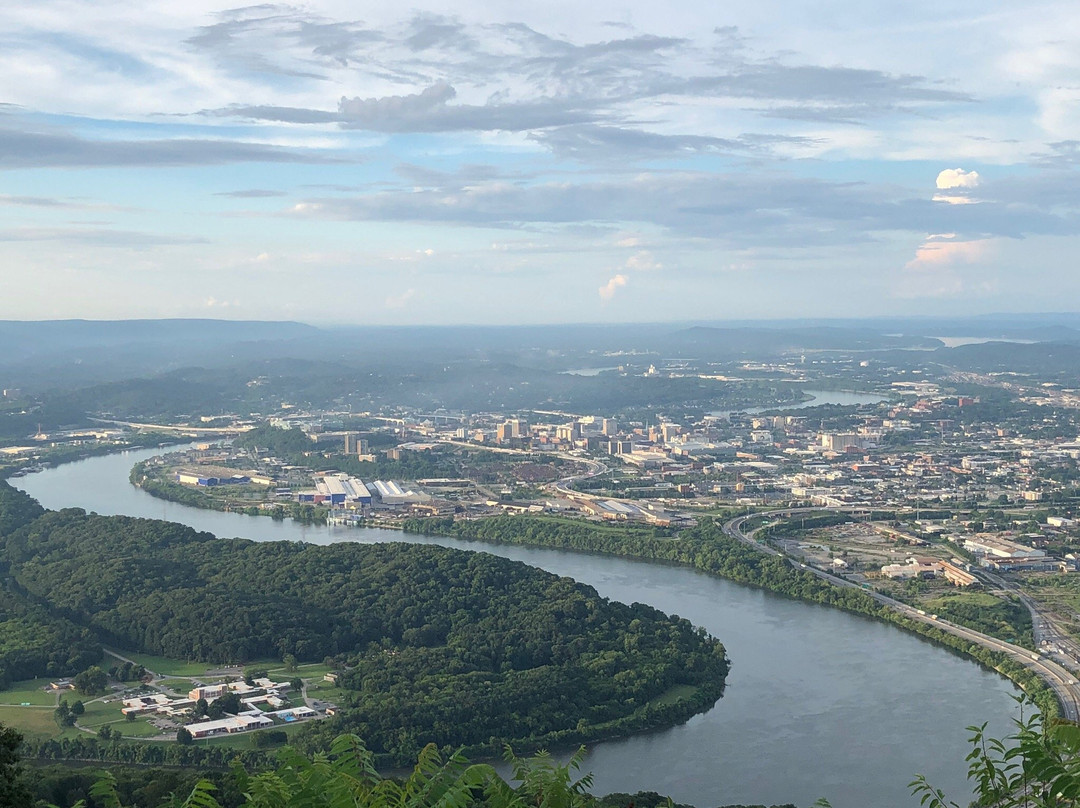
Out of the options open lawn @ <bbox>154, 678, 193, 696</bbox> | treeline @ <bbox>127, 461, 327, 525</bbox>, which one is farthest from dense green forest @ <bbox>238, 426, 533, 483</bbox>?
open lawn @ <bbox>154, 678, 193, 696</bbox>

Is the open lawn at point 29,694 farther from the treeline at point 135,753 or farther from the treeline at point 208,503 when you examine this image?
the treeline at point 208,503

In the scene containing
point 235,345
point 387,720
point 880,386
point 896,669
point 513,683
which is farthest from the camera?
point 235,345

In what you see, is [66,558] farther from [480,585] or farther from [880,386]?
[880,386]

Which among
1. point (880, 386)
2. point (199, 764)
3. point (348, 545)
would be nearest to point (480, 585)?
point (348, 545)

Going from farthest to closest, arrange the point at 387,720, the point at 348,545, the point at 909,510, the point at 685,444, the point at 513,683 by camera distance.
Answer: the point at 685,444, the point at 909,510, the point at 348,545, the point at 513,683, the point at 387,720

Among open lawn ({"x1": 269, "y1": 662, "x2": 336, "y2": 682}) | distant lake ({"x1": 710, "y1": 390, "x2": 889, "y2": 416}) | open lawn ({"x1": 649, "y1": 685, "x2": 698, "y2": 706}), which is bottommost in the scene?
open lawn ({"x1": 649, "y1": 685, "x2": 698, "y2": 706})

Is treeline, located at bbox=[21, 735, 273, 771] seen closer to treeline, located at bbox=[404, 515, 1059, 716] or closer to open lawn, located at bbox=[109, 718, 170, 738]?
open lawn, located at bbox=[109, 718, 170, 738]
